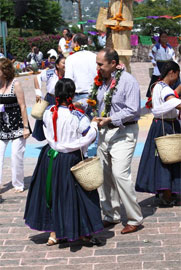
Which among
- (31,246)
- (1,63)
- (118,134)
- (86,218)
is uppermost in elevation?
(1,63)

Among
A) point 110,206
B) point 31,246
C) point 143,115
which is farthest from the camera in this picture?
point 143,115

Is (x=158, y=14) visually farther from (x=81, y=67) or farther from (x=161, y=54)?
(x=81, y=67)

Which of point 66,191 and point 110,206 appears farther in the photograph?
point 110,206

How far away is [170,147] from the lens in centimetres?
590

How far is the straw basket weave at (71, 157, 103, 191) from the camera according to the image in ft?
16.2

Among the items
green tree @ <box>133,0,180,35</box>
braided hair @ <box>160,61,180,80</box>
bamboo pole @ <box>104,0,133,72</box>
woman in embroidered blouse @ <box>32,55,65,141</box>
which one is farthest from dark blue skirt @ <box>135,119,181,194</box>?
green tree @ <box>133,0,180,35</box>

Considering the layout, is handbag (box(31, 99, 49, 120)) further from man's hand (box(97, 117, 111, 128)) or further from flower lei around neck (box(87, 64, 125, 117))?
man's hand (box(97, 117, 111, 128))

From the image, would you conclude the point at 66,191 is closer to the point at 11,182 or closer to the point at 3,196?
the point at 3,196

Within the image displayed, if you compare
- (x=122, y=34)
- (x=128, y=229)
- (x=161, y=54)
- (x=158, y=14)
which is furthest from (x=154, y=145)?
(x=158, y=14)

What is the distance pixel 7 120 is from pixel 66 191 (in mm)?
2414

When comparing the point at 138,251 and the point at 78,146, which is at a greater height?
the point at 78,146

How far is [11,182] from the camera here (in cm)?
791

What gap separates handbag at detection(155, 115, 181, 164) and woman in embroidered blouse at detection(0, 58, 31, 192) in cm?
194

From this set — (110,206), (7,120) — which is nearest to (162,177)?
(110,206)
